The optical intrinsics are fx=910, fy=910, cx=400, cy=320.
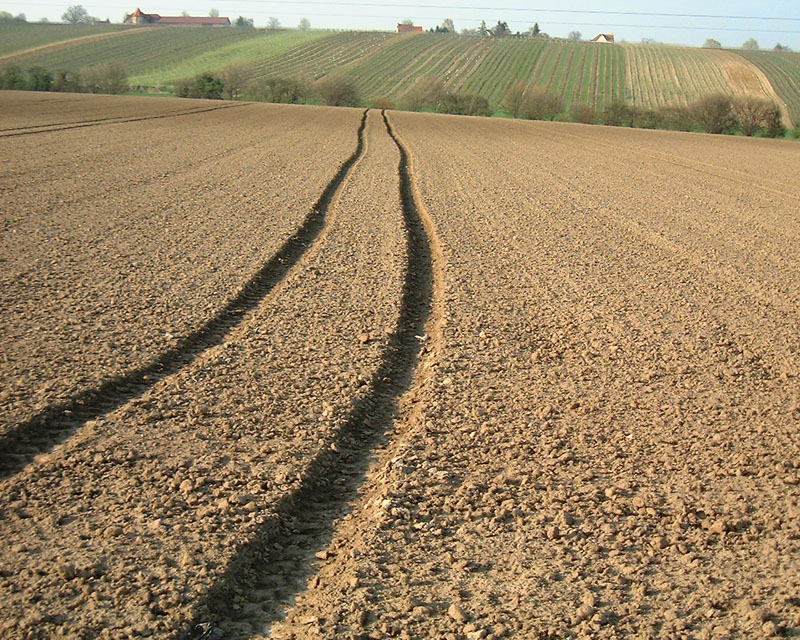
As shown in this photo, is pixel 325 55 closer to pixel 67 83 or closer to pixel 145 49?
pixel 145 49

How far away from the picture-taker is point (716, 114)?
54.8 m

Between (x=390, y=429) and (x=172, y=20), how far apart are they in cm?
15718

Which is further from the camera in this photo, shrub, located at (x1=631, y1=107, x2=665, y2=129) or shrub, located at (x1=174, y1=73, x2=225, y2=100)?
shrub, located at (x1=174, y1=73, x2=225, y2=100)

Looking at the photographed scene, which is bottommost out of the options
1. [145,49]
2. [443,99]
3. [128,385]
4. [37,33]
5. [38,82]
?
[128,385]

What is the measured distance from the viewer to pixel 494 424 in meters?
5.34

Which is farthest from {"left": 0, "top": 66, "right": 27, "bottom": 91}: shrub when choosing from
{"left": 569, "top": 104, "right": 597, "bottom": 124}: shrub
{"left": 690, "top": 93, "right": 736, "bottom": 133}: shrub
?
{"left": 690, "top": 93, "right": 736, "bottom": 133}: shrub

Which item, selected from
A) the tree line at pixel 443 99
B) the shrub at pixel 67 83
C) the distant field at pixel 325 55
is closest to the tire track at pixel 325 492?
the tree line at pixel 443 99

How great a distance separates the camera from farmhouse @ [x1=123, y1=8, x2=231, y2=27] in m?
145

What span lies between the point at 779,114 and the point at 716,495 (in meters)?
54.9

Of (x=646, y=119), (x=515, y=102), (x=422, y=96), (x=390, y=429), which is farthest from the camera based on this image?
(x=422, y=96)

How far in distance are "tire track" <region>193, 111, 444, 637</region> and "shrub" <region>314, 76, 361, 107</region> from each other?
60833 mm

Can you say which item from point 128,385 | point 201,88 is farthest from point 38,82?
point 128,385

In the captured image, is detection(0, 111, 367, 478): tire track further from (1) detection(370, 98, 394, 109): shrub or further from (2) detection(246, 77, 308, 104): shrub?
(2) detection(246, 77, 308, 104): shrub

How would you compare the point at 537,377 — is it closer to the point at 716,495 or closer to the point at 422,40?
the point at 716,495
